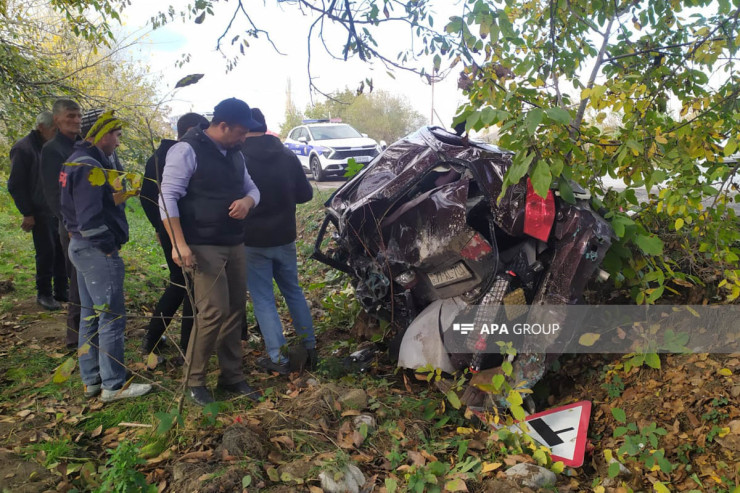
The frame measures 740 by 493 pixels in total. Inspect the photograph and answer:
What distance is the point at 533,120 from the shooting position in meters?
2.25

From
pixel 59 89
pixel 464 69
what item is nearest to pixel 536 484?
pixel 464 69

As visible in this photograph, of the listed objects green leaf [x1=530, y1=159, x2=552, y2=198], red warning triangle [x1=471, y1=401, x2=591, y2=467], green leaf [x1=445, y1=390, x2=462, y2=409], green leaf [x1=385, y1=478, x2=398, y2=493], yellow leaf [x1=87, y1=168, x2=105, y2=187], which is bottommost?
red warning triangle [x1=471, y1=401, x2=591, y2=467]

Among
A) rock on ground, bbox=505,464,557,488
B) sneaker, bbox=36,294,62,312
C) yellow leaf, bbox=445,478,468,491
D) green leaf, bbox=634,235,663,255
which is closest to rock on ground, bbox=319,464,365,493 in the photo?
yellow leaf, bbox=445,478,468,491

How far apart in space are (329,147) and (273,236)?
37.3 feet

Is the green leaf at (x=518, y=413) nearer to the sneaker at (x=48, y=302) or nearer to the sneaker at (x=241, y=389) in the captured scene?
the sneaker at (x=241, y=389)

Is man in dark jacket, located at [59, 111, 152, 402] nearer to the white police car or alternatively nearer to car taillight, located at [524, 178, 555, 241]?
car taillight, located at [524, 178, 555, 241]

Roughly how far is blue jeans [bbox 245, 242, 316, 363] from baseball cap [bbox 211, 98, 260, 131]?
3.43ft

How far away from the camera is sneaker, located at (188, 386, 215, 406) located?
11.1 ft

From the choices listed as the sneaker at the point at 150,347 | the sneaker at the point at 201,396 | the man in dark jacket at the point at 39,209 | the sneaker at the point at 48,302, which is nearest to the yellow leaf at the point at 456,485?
the sneaker at the point at 201,396

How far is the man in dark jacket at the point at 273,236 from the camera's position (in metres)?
3.94

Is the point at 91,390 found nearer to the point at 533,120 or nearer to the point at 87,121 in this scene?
the point at 87,121

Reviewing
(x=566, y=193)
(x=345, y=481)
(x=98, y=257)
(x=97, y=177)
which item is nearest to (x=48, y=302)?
(x=98, y=257)

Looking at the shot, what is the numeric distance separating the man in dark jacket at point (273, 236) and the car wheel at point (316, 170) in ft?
36.5

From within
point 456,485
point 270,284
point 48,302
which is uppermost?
point 270,284
